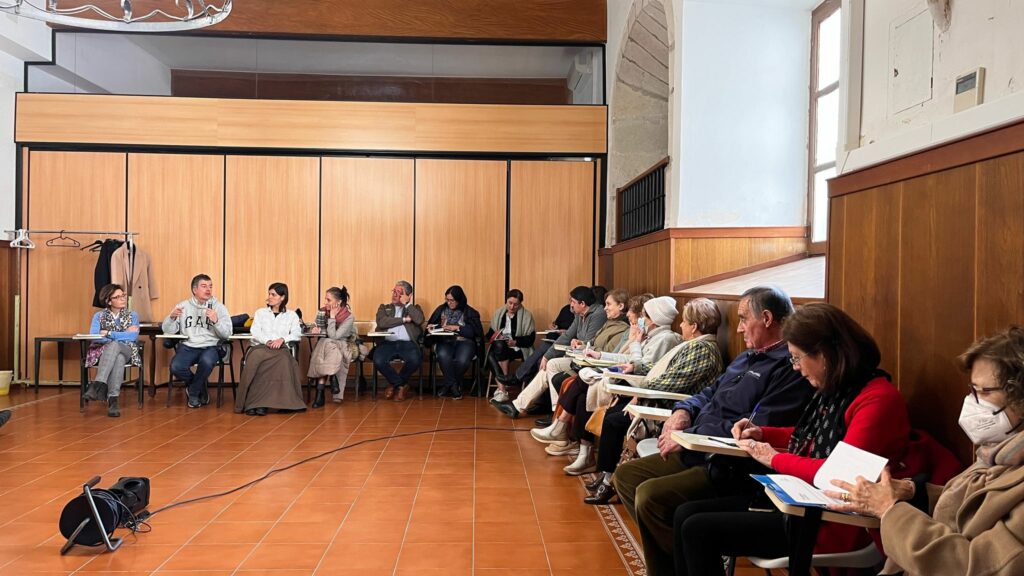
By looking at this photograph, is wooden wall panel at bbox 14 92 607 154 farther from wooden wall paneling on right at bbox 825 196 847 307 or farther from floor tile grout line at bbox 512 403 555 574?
wooden wall paneling on right at bbox 825 196 847 307

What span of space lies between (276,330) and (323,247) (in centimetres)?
201

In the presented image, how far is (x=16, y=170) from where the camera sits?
8.70 m

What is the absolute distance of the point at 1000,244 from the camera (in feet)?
6.72

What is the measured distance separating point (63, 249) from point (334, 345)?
11.9ft

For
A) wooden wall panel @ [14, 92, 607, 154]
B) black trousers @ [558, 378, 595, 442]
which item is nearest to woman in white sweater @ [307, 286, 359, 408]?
wooden wall panel @ [14, 92, 607, 154]

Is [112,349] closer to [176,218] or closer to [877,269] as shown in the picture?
[176,218]

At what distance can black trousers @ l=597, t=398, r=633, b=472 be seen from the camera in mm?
4059

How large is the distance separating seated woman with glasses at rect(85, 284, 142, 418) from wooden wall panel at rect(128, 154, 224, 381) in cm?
155

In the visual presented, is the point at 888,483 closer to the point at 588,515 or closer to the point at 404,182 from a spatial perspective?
the point at 588,515

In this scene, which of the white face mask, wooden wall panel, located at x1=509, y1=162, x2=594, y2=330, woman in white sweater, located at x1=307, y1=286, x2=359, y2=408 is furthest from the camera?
wooden wall panel, located at x1=509, y1=162, x2=594, y2=330

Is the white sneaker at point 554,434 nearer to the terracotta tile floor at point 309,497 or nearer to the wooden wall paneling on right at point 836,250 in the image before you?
the terracotta tile floor at point 309,497

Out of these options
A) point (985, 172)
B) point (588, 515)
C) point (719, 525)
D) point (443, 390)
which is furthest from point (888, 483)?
point (443, 390)

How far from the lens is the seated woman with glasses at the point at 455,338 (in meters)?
8.20

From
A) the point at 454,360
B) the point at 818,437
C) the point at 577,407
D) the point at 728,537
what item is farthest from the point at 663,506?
the point at 454,360
